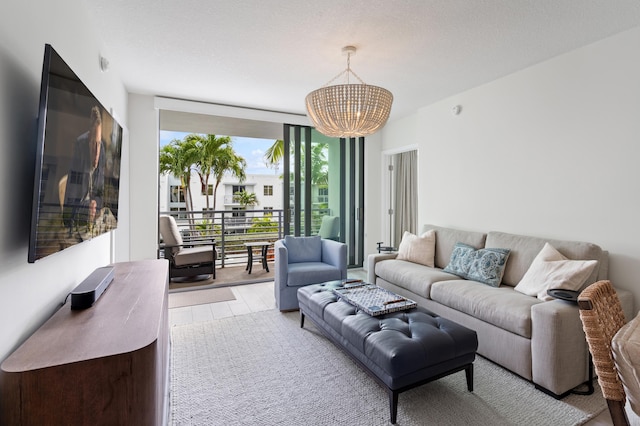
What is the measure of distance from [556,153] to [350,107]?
1.96 m

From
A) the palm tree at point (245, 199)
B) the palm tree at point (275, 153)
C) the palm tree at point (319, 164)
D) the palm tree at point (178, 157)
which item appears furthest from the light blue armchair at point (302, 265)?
the palm tree at point (245, 199)

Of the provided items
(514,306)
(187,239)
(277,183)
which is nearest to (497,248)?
(514,306)

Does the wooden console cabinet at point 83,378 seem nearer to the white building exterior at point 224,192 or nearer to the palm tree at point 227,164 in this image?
the white building exterior at point 224,192

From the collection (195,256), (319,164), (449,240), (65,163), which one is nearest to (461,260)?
(449,240)

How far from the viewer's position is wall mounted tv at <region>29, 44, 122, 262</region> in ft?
3.86

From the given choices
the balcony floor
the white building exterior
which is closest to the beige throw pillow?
the balcony floor

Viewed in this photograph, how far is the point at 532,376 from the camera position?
2.06 metres

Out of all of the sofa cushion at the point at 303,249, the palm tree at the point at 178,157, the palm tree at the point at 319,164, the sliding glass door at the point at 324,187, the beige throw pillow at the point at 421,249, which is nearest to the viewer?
the beige throw pillow at the point at 421,249

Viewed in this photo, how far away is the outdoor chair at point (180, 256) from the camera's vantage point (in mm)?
4477

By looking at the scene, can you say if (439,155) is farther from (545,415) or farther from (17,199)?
(17,199)

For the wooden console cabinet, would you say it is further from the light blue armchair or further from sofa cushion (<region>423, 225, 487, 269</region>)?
sofa cushion (<region>423, 225, 487, 269</region>)

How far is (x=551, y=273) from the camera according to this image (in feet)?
7.70

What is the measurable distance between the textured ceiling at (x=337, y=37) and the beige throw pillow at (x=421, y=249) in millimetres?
1760

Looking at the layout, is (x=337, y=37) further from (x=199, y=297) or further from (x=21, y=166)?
(x=199, y=297)
